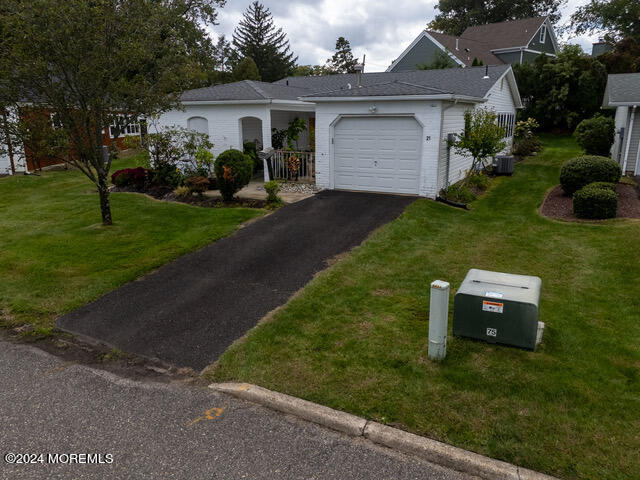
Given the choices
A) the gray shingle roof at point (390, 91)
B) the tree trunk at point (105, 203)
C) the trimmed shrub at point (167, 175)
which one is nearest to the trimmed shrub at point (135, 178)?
the trimmed shrub at point (167, 175)

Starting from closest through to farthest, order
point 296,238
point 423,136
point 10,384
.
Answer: point 10,384
point 296,238
point 423,136

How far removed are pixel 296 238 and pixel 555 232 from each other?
626 centimetres

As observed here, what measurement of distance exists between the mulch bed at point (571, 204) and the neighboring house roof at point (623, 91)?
298cm

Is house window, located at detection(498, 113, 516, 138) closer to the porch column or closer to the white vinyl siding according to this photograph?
the white vinyl siding

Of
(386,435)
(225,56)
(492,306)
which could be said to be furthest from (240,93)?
(225,56)

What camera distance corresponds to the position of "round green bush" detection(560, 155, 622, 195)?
12875mm

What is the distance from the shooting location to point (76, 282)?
7832mm

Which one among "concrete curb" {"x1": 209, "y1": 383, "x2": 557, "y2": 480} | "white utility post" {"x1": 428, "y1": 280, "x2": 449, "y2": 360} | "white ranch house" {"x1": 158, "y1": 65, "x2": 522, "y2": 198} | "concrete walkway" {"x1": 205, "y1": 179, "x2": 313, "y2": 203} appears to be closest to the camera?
"concrete curb" {"x1": 209, "y1": 383, "x2": 557, "y2": 480}

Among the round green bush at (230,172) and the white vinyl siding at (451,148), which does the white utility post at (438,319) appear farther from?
the round green bush at (230,172)

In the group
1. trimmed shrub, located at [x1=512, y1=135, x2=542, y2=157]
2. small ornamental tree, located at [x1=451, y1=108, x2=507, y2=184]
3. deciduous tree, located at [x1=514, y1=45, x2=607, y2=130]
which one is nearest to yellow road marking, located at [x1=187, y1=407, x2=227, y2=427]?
small ornamental tree, located at [x1=451, y1=108, x2=507, y2=184]

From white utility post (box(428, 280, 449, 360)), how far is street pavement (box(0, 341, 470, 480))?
1532mm

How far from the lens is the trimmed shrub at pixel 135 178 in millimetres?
16234

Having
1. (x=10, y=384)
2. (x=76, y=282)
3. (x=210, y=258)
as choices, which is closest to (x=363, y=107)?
(x=210, y=258)

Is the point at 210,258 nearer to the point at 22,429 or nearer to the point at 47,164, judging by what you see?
the point at 22,429
